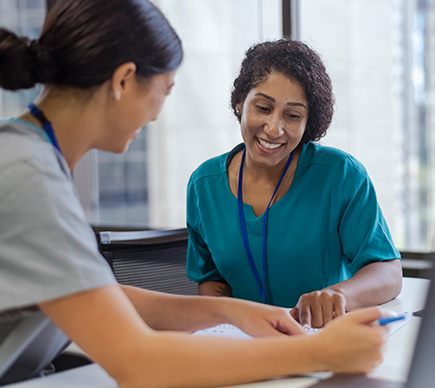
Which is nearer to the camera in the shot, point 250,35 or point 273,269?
point 273,269

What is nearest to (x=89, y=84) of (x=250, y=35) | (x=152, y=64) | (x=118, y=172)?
(x=152, y=64)

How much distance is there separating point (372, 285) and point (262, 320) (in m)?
0.42

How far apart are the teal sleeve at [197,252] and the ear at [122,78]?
73 centimetres

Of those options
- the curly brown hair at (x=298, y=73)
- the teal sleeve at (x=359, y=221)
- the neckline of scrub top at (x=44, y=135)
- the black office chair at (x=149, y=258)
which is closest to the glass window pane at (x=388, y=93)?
the curly brown hair at (x=298, y=73)

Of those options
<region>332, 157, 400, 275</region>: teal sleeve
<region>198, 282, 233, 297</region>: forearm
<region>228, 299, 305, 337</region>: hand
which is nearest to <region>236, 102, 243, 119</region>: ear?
<region>332, 157, 400, 275</region>: teal sleeve

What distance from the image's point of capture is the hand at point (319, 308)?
0.95 meters

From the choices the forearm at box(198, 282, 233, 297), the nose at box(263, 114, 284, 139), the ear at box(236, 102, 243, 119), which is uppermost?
the ear at box(236, 102, 243, 119)

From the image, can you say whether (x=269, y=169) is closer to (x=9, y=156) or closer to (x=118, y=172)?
(x=9, y=156)

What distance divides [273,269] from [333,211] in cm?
24

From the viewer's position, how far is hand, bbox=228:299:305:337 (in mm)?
801

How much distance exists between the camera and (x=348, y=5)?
2273 millimetres

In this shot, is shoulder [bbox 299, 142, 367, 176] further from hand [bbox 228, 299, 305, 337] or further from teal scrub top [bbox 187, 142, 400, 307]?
hand [bbox 228, 299, 305, 337]

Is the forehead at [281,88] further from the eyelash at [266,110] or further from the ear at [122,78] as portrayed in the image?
the ear at [122,78]

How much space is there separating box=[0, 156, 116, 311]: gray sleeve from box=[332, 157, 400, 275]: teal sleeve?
82 cm
